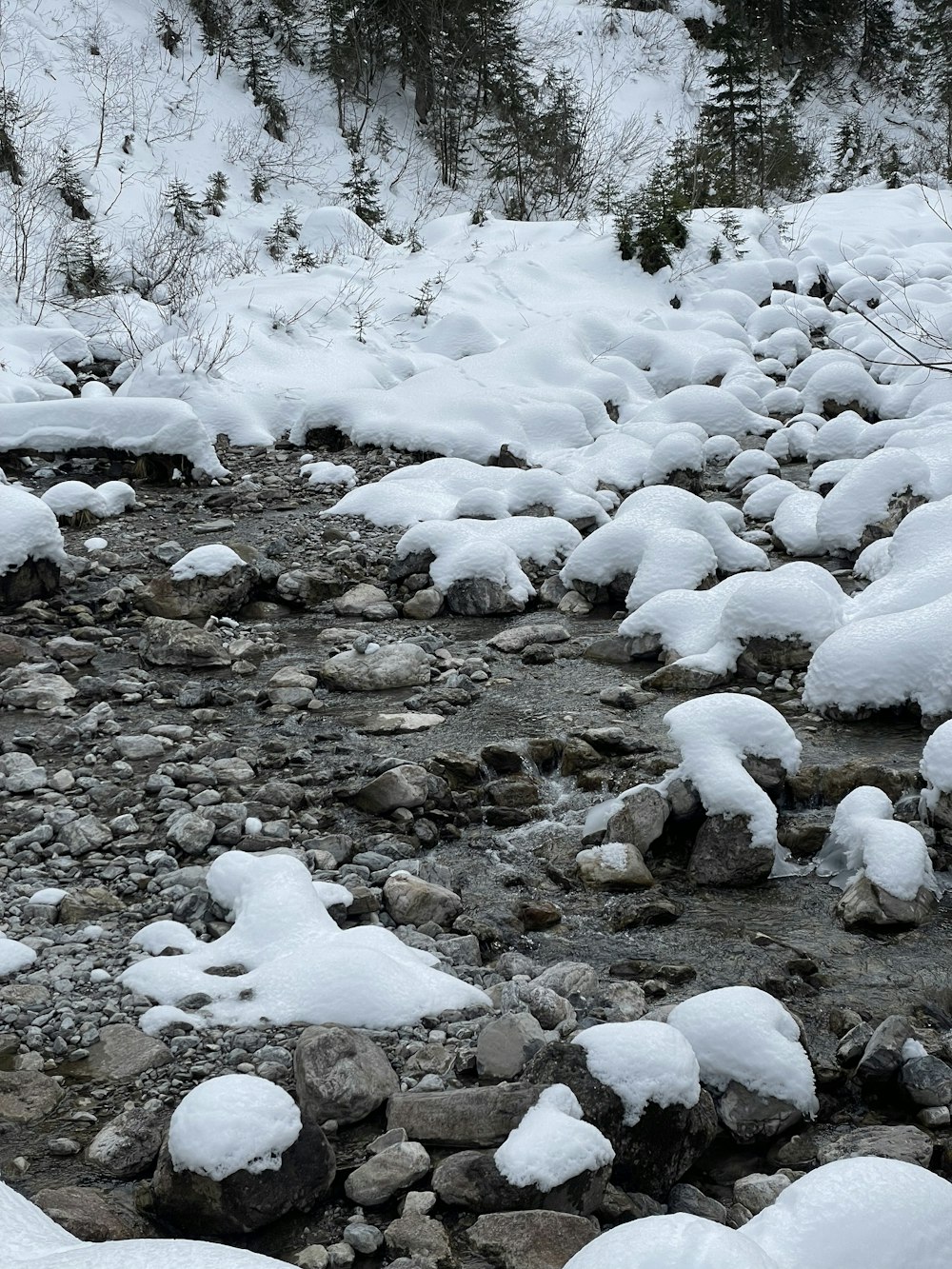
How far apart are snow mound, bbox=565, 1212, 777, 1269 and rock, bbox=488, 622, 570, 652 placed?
4519 mm

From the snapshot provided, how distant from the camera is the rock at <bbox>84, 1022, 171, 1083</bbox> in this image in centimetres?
267

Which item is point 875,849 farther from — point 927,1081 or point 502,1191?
point 502,1191

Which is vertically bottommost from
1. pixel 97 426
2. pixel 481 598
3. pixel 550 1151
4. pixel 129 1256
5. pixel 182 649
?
pixel 182 649

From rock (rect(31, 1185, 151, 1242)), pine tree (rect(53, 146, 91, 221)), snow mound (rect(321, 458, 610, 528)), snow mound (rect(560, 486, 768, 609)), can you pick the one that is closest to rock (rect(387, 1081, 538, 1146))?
rock (rect(31, 1185, 151, 1242))

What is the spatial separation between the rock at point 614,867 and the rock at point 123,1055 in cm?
164

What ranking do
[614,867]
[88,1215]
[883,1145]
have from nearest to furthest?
[88,1215] → [883,1145] → [614,867]

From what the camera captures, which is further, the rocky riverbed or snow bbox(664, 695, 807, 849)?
snow bbox(664, 695, 807, 849)

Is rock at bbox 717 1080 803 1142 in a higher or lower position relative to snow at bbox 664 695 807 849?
lower

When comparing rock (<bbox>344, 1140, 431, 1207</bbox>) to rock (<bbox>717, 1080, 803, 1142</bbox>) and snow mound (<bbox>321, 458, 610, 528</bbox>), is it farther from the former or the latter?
snow mound (<bbox>321, 458, 610, 528</bbox>)

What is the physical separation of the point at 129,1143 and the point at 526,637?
158 inches

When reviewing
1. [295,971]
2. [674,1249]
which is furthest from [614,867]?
[674,1249]

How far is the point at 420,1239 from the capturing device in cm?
219

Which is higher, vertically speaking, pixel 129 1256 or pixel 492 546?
pixel 129 1256

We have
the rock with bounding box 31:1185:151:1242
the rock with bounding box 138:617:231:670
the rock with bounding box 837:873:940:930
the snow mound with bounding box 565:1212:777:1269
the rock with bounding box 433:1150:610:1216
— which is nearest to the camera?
the snow mound with bounding box 565:1212:777:1269
